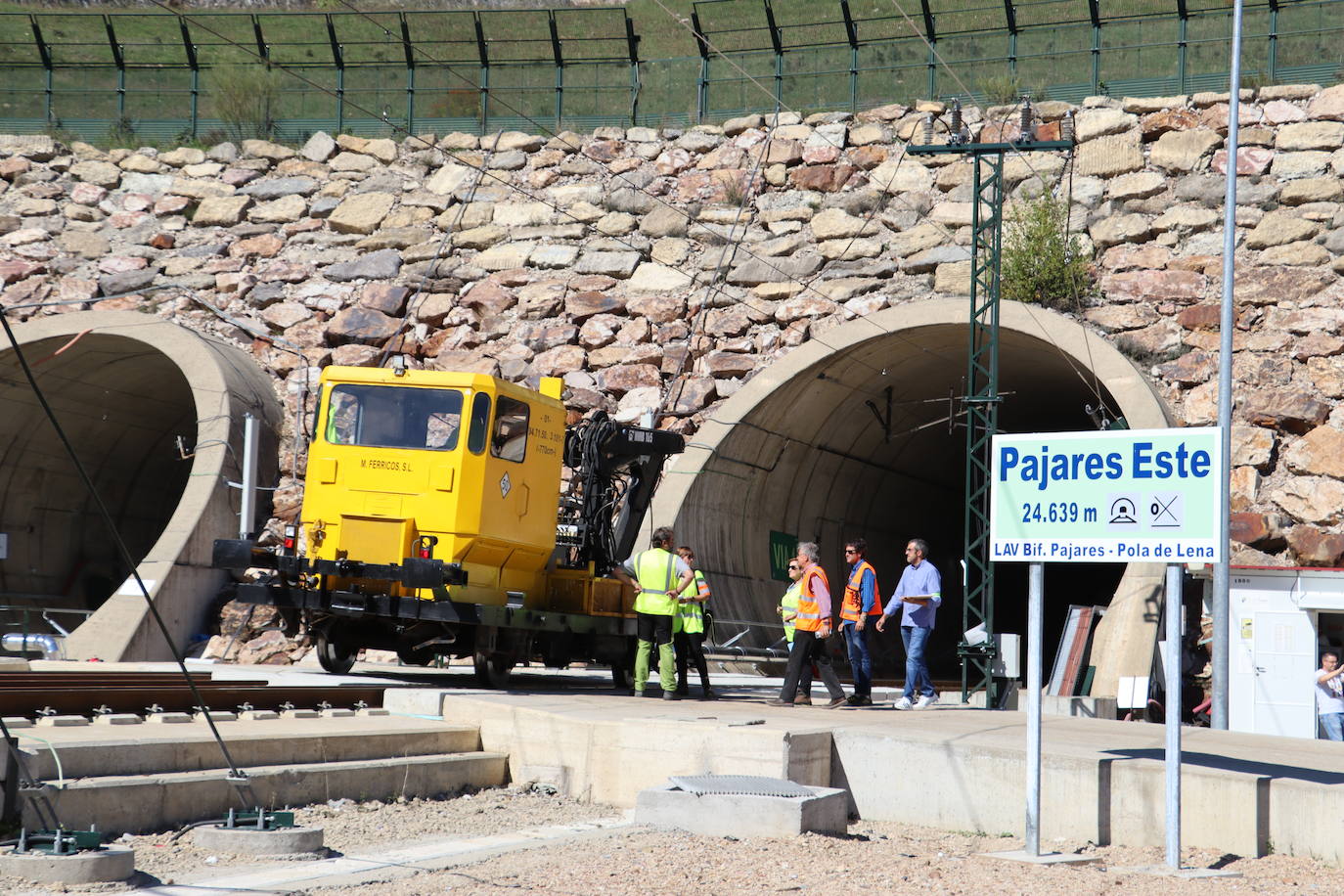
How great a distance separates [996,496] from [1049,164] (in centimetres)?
1544

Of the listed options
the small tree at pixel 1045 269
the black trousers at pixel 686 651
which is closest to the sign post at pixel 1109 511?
the black trousers at pixel 686 651

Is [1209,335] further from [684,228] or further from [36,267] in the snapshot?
[36,267]

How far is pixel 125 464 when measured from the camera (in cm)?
2486

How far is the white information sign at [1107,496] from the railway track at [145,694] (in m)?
5.62

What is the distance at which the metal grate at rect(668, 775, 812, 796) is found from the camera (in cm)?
853

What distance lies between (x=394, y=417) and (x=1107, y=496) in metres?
8.29

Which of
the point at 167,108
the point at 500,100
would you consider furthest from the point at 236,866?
the point at 167,108

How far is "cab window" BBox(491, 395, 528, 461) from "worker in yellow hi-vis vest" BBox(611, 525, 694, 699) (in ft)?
6.14

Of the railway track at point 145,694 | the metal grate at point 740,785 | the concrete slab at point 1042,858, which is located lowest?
the concrete slab at point 1042,858

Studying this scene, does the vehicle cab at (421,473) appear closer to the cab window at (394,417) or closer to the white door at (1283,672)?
the cab window at (394,417)

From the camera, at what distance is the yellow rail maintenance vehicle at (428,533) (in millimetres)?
13945

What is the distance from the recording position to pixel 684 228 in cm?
2369

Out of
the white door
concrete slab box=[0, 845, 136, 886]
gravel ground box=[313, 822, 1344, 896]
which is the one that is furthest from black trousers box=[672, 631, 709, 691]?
concrete slab box=[0, 845, 136, 886]

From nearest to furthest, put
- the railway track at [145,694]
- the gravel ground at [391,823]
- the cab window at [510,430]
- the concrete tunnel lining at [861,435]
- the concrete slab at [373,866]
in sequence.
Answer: the concrete slab at [373,866] → the gravel ground at [391,823] → the railway track at [145,694] → the cab window at [510,430] → the concrete tunnel lining at [861,435]
